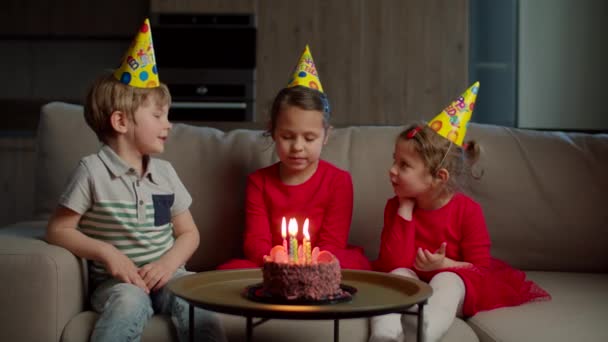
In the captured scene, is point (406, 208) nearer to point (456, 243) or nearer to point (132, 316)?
point (456, 243)

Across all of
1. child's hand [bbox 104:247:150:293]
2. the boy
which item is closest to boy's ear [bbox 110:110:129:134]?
the boy

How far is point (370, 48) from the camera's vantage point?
4406mm

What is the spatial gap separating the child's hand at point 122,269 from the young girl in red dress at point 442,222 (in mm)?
650

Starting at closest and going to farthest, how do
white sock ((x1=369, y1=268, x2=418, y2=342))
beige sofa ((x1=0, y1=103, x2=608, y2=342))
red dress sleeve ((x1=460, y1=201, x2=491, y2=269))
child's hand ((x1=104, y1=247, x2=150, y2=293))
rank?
1. white sock ((x1=369, y1=268, x2=418, y2=342))
2. child's hand ((x1=104, y1=247, x2=150, y2=293))
3. red dress sleeve ((x1=460, y1=201, x2=491, y2=269))
4. beige sofa ((x1=0, y1=103, x2=608, y2=342))

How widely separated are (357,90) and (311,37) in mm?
390

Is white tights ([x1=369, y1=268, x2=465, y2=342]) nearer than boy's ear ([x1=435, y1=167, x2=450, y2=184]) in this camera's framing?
Yes

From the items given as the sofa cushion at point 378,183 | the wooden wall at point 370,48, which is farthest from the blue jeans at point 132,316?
the wooden wall at point 370,48

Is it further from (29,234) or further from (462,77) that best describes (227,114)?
(29,234)

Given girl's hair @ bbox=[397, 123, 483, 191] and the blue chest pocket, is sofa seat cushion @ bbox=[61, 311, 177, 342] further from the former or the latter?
girl's hair @ bbox=[397, 123, 483, 191]

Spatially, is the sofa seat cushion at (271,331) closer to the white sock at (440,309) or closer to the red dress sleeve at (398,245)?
the white sock at (440,309)

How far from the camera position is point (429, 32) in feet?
14.4

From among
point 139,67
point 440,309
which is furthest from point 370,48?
point 440,309

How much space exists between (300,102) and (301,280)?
83 centimetres

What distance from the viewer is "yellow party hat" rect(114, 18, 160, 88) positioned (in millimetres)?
1964
